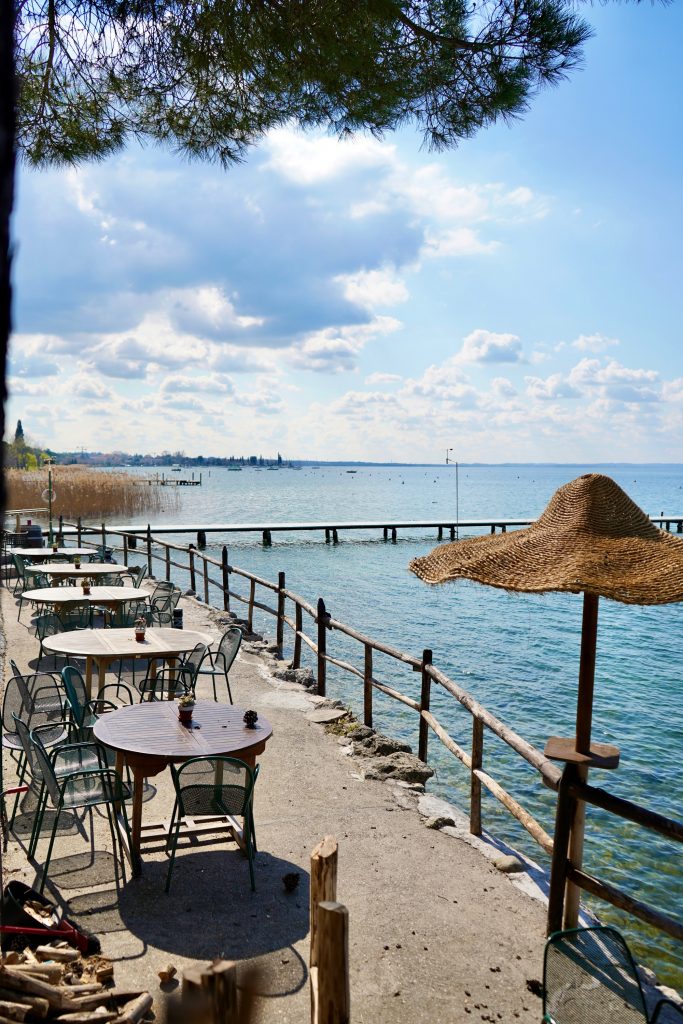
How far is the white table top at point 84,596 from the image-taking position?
9938 mm

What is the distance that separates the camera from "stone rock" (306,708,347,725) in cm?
858

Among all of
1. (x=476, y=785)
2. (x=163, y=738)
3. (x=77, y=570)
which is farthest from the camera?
(x=77, y=570)

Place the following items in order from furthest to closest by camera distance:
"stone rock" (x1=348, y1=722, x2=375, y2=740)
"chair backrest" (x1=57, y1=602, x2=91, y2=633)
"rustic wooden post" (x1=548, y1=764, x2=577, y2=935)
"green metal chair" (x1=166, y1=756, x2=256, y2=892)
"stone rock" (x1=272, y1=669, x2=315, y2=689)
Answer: "stone rock" (x1=272, y1=669, x2=315, y2=689) → "chair backrest" (x1=57, y1=602, x2=91, y2=633) → "stone rock" (x1=348, y1=722, x2=375, y2=740) → "green metal chair" (x1=166, y1=756, x2=256, y2=892) → "rustic wooden post" (x1=548, y1=764, x2=577, y2=935)

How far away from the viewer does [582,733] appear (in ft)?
14.0

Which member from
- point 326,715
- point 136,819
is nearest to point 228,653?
point 326,715

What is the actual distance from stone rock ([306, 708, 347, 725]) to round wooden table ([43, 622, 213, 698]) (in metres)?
1.48

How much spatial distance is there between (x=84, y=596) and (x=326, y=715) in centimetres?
365

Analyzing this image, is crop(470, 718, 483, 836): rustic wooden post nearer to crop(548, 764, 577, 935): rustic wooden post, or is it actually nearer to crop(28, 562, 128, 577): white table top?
crop(548, 764, 577, 935): rustic wooden post

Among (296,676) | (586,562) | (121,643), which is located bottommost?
(296,676)

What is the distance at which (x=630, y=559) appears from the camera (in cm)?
395

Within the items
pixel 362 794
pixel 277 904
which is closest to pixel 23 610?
pixel 362 794

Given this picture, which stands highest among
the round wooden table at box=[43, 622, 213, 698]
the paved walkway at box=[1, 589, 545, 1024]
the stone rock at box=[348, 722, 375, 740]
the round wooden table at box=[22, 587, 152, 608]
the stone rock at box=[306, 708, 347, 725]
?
the round wooden table at box=[22, 587, 152, 608]

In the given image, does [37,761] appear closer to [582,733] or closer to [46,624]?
[582,733]

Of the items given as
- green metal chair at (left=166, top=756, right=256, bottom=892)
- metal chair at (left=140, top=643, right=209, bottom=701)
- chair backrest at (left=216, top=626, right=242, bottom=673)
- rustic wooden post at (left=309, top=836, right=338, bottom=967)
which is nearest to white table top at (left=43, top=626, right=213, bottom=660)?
metal chair at (left=140, top=643, right=209, bottom=701)
